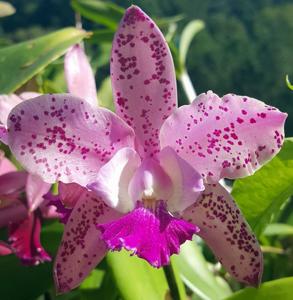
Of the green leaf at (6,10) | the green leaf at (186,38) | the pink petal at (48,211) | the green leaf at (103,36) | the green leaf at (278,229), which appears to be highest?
the green leaf at (6,10)

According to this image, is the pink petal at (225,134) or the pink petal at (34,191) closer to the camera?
the pink petal at (225,134)

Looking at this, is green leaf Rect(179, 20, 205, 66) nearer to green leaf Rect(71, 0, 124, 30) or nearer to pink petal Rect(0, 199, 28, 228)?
green leaf Rect(71, 0, 124, 30)

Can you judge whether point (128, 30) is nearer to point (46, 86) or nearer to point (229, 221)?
point (229, 221)

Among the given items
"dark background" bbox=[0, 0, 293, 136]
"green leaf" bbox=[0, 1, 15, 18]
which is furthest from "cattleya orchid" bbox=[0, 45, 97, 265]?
"dark background" bbox=[0, 0, 293, 136]

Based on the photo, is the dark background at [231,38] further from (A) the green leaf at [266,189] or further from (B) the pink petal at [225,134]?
(B) the pink petal at [225,134]

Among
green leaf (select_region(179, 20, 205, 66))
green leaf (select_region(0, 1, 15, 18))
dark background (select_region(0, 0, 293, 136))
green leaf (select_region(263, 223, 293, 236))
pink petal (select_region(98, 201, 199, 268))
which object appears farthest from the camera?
dark background (select_region(0, 0, 293, 136))

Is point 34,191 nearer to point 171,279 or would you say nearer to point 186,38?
point 171,279

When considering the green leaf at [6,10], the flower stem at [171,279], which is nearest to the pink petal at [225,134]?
the flower stem at [171,279]

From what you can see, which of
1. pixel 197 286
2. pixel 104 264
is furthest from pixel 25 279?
pixel 197 286
